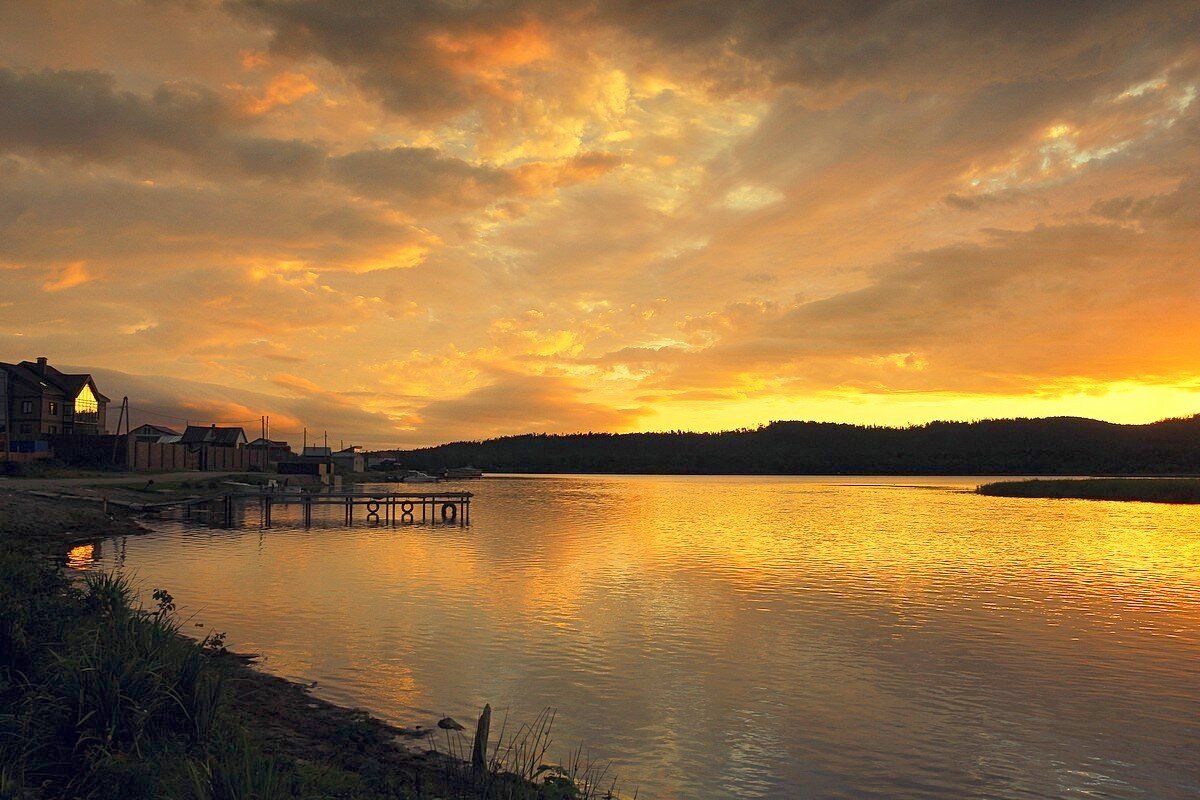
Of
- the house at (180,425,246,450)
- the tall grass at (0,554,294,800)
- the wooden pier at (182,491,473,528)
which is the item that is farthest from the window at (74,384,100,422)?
the tall grass at (0,554,294,800)

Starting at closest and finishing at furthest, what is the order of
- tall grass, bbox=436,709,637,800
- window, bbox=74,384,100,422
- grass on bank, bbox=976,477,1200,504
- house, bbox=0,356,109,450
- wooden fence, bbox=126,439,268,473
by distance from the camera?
tall grass, bbox=436,709,637,800 → grass on bank, bbox=976,477,1200,504 → wooden fence, bbox=126,439,268,473 → house, bbox=0,356,109,450 → window, bbox=74,384,100,422

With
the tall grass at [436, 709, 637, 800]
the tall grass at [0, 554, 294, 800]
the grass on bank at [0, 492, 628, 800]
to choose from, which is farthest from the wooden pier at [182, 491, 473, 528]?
the tall grass at [436, 709, 637, 800]

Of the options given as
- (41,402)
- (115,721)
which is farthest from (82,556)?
(41,402)

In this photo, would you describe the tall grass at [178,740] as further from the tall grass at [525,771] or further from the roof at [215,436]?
the roof at [215,436]

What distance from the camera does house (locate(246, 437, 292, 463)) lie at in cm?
13938

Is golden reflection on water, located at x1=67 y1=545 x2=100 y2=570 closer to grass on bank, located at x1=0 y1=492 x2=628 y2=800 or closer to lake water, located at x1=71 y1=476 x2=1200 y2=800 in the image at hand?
lake water, located at x1=71 y1=476 x2=1200 y2=800

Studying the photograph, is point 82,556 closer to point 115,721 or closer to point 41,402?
point 115,721

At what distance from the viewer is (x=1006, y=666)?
19.7 metres

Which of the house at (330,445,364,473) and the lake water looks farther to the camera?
the house at (330,445,364,473)

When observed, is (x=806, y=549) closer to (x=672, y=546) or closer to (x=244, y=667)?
(x=672, y=546)

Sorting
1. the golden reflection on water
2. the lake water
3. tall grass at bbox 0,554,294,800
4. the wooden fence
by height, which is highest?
the wooden fence

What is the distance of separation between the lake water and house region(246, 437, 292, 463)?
100443 millimetres

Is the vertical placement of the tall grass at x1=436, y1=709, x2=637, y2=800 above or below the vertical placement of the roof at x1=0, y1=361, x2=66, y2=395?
below

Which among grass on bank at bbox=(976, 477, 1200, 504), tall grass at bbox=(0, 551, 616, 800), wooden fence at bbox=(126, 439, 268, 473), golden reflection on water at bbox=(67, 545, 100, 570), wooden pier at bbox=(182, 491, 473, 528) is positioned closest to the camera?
tall grass at bbox=(0, 551, 616, 800)
